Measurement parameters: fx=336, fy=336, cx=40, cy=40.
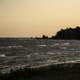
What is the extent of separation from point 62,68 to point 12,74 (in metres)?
5.33

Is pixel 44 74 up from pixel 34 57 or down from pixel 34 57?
up

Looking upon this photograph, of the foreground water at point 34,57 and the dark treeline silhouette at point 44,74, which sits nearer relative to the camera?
the dark treeline silhouette at point 44,74

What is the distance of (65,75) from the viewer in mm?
22688

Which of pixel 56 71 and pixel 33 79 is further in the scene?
pixel 56 71

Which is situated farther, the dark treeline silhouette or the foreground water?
the foreground water

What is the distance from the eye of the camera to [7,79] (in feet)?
68.2

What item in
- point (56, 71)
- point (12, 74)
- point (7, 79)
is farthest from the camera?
point (56, 71)

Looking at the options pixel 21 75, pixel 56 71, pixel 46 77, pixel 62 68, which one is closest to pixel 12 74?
pixel 21 75

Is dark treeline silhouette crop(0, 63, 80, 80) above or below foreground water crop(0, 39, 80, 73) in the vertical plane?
above

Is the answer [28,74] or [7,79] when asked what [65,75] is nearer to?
[28,74]

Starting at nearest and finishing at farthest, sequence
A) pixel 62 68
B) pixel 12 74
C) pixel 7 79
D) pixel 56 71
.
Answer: pixel 7 79 < pixel 12 74 < pixel 56 71 < pixel 62 68

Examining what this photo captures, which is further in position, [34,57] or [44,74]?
[34,57]

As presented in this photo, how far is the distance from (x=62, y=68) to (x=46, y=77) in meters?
4.34

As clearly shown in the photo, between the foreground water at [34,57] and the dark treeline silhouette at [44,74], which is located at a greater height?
the dark treeline silhouette at [44,74]
